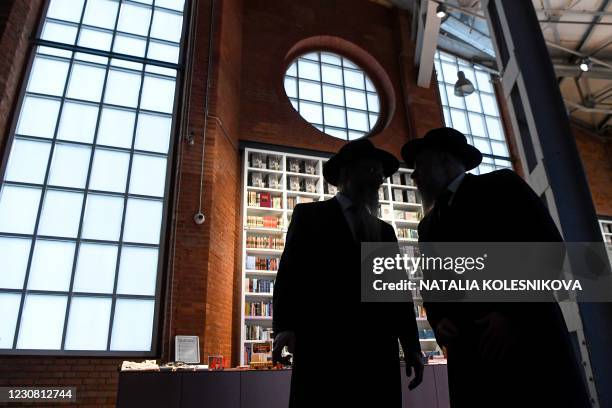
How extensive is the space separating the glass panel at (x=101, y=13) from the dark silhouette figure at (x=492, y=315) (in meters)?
6.20

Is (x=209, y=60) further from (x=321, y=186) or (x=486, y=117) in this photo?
(x=486, y=117)

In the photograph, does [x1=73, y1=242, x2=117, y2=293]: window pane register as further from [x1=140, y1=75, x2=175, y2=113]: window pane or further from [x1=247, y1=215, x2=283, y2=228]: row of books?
[x1=140, y1=75, x2=175, y2=113]: window pane

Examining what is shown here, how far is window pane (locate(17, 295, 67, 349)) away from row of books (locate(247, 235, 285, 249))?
7.84ft

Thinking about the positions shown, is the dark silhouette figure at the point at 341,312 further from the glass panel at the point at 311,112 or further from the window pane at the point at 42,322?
the glass panel at the point at 311,112

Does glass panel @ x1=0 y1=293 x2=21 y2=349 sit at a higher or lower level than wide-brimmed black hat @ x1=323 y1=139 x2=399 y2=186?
lower

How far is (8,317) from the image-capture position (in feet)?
14.9

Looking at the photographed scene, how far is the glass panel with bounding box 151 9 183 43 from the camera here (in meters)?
6.61

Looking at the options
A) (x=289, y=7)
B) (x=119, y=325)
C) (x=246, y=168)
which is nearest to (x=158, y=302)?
(x=119, y=325)

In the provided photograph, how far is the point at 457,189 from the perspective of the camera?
1.58m

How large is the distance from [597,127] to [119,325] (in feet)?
40.5

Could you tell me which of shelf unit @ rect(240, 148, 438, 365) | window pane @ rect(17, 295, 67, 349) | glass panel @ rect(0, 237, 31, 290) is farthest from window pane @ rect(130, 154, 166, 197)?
window pane @ rect(17, 295, 67, 349)

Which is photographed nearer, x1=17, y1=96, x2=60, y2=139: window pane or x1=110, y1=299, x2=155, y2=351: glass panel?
x1=110, y1=299, x2=155, y2=351: glass panel

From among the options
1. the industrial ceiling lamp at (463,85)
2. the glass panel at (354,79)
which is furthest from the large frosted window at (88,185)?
the industrial ceiling lamp at (463,85)

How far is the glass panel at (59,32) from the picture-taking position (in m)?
5.91
